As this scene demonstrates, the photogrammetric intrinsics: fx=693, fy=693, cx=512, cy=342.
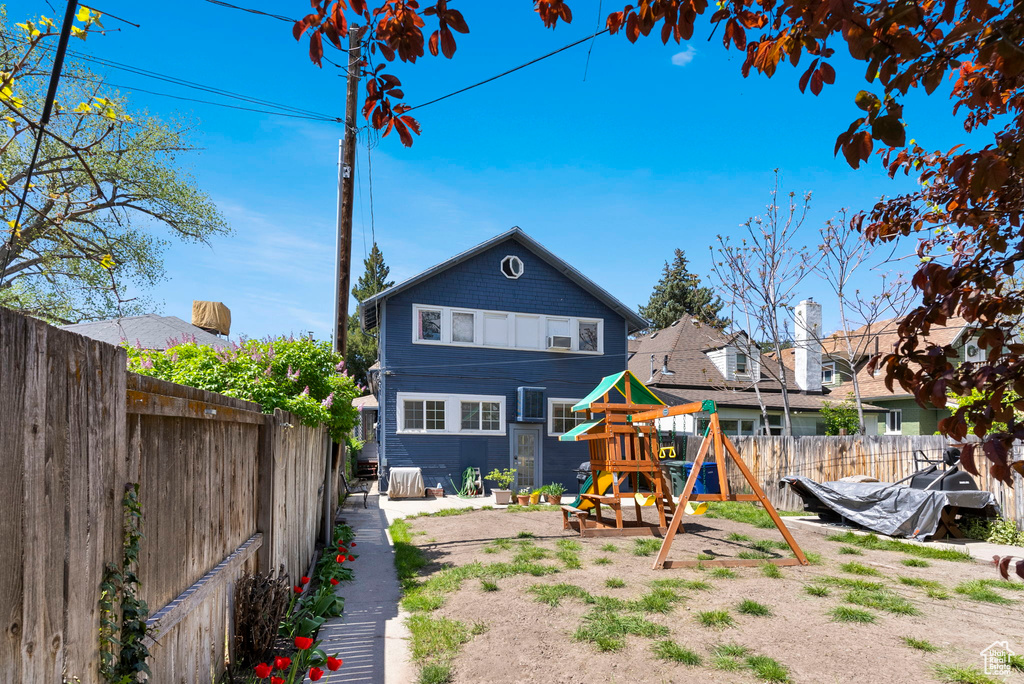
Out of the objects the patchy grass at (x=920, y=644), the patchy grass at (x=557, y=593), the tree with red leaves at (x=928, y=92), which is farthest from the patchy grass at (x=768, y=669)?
the tree with red leaves at (x=928, y=92)

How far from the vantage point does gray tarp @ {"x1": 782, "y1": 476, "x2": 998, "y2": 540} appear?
11297 millimetres

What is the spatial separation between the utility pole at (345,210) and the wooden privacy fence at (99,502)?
689 centimetres

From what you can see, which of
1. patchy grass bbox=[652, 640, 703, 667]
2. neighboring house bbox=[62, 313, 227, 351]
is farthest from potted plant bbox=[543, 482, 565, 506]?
patchy grass bbox=[652, 640, 703, 667]

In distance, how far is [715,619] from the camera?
6.34 meters

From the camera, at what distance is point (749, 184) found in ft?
69.8

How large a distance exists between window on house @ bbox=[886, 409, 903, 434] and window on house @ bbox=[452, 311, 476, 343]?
16094mm

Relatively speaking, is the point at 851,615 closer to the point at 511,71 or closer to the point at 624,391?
the point at 624,391

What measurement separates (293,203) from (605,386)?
299 inches

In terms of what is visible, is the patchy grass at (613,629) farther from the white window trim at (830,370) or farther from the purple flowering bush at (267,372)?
the white window trim at (830,370)

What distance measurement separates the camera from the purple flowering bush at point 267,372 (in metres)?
6.78

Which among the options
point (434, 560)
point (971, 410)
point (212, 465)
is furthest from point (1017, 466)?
point (434, 560)

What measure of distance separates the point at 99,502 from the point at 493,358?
18256 millimetres

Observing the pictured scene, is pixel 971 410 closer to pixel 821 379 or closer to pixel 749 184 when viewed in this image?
pixel 749 184

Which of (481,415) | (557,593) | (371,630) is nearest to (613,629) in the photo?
(557,593)
